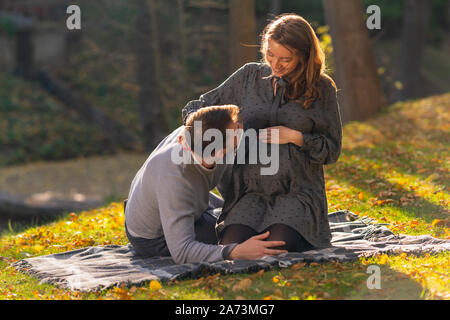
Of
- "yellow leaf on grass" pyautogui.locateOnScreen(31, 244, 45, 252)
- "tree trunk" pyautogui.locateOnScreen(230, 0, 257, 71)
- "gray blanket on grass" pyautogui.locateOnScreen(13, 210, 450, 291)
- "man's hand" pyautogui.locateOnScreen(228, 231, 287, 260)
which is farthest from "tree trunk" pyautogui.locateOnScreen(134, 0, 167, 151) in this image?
"man's hand" pyautogui.locateOnScreen(228, 231, 287, 260)

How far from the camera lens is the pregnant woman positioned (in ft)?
13.9

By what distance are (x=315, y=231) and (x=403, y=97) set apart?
1308cm

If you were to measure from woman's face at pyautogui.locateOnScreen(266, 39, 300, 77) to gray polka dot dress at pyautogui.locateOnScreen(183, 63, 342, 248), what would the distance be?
0.16 m

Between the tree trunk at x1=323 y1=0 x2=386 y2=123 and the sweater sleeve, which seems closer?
the sweater sleeve

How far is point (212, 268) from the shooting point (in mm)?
3957

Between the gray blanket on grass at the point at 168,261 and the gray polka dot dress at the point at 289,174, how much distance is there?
0.28 m

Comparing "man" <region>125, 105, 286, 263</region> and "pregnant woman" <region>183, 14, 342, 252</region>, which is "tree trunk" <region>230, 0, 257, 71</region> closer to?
"pregnant woman" <region>183, 14, 342, 252</region>

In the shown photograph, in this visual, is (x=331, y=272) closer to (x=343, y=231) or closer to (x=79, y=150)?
(x=343, y=231)

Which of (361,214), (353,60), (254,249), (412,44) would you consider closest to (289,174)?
(254,249)

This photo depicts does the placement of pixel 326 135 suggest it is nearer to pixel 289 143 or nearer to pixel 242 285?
pixel 289 143

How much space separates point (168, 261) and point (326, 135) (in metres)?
1.42

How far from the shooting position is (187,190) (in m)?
3.92


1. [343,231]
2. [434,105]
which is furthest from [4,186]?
[343,231]

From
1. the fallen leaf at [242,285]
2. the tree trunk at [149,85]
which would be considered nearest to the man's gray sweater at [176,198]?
the fallen leaf at [242,285]
